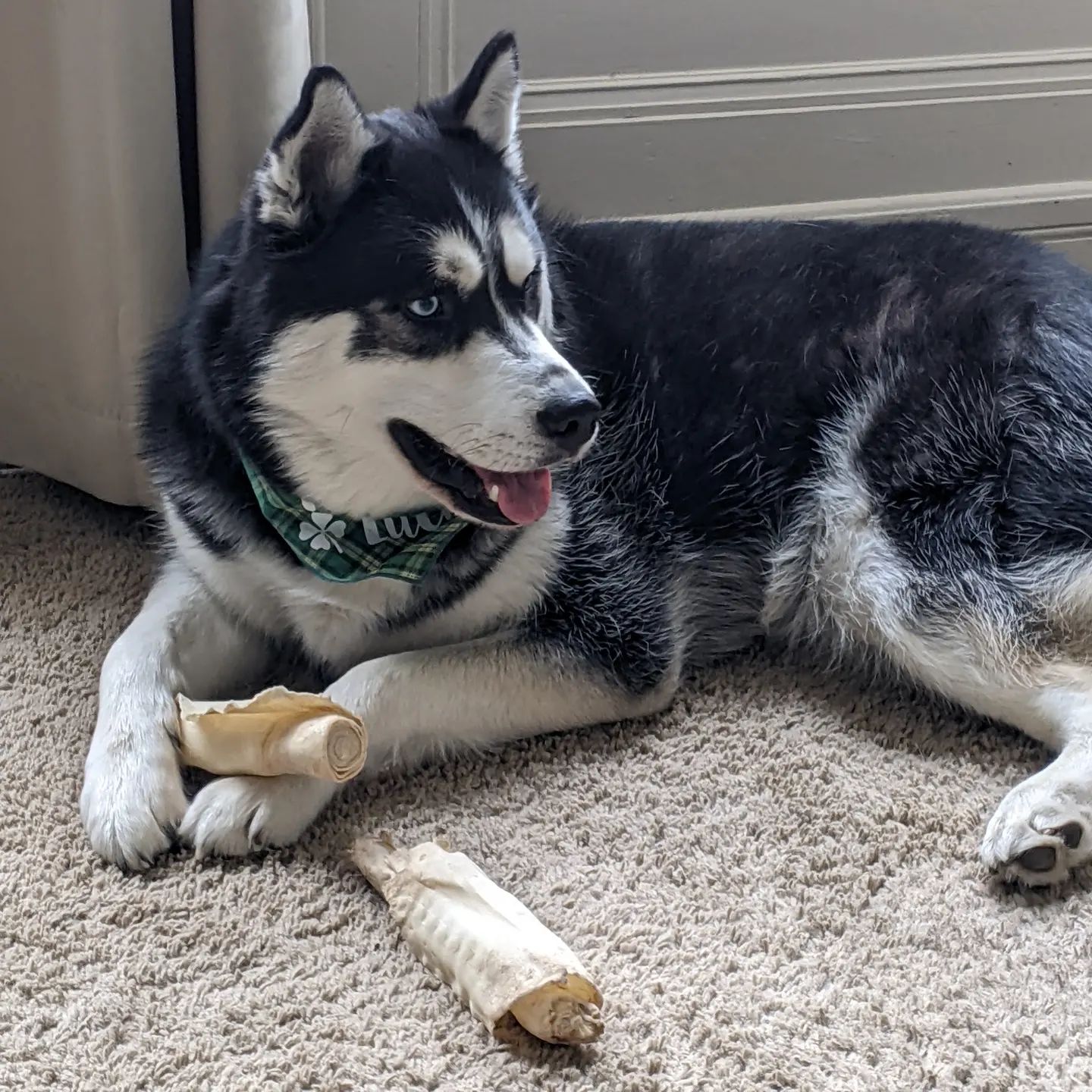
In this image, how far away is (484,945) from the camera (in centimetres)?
130

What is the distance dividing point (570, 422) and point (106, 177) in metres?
0.93

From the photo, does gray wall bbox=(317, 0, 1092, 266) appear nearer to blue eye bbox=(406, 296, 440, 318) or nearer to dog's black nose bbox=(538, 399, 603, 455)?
blue eye bbox=(406, 296, 440, 318)

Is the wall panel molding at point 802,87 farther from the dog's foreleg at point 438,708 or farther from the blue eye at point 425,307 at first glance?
the dog's foreleg at point 438,708

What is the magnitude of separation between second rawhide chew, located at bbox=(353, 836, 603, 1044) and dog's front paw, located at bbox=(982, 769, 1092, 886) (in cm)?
56

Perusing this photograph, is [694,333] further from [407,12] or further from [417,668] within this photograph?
[407,12]

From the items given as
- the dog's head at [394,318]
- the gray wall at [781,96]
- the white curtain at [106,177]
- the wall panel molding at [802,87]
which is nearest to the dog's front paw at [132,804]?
the dog's head at [394,318]

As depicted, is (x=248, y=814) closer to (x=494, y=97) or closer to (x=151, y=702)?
(x=151, y=702)

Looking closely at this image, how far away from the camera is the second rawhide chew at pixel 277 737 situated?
147cm

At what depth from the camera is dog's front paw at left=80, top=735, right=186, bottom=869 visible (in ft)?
4.83

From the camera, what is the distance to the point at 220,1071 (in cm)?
123

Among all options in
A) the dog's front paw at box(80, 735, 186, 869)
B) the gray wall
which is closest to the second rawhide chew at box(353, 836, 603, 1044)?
the dog's front paw at box(80, 735, 186, 869)

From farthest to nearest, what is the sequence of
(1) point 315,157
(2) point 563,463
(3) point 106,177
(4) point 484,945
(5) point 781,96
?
(5) point 781,96 → (3) point 106,177 → (2) point 563,463 → (1) point 315,157 → (4) point 484,945

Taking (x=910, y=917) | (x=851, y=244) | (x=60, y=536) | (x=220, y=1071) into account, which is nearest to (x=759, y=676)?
(x=910, y=917)

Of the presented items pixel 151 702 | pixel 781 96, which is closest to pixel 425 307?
pixel 151 702
